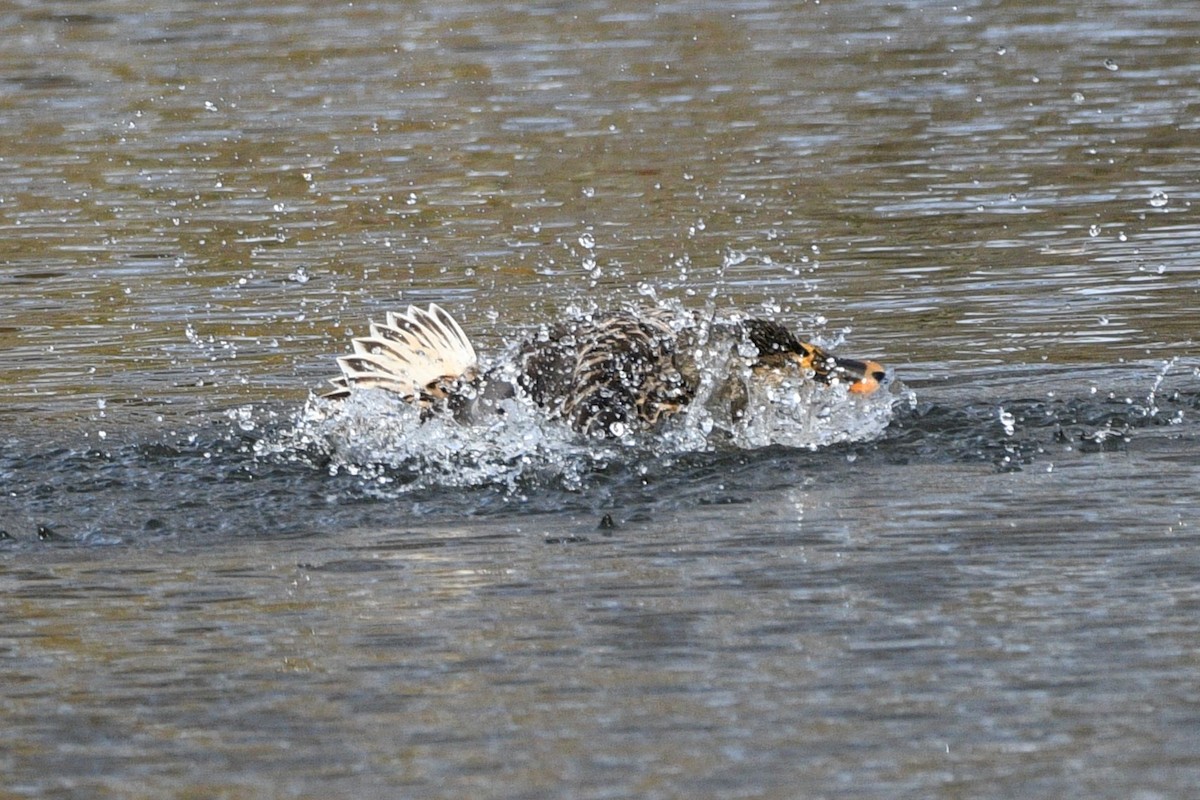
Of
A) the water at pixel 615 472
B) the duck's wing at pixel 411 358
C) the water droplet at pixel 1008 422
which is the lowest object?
the water droplet at pixel 1008 422

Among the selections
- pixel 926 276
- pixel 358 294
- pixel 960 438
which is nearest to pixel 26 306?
pixel 358 294

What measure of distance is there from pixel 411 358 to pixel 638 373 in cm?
99

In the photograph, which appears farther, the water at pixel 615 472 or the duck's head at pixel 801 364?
the duck's head at pixel 801 364

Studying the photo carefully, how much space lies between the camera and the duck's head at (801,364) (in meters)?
7.38

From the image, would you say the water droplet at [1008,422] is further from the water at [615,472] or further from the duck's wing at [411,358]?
the duck's wing at [411,358]

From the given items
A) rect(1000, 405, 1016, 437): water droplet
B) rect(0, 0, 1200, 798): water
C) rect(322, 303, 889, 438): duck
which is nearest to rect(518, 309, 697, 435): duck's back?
rect(322, 303, 889, 438): duck

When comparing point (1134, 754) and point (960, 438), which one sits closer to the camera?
point (1134, 754)

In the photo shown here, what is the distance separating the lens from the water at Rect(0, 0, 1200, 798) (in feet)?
15.6

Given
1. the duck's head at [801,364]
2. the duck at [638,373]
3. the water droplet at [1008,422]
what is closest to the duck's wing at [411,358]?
the duck at [638,373]

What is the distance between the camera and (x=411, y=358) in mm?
8000

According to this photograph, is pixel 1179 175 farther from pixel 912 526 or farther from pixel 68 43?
pixel 68 43

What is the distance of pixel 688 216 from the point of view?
40.4ft

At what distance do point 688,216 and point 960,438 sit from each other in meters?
5.04

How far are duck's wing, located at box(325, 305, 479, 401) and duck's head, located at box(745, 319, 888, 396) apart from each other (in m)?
1.14
